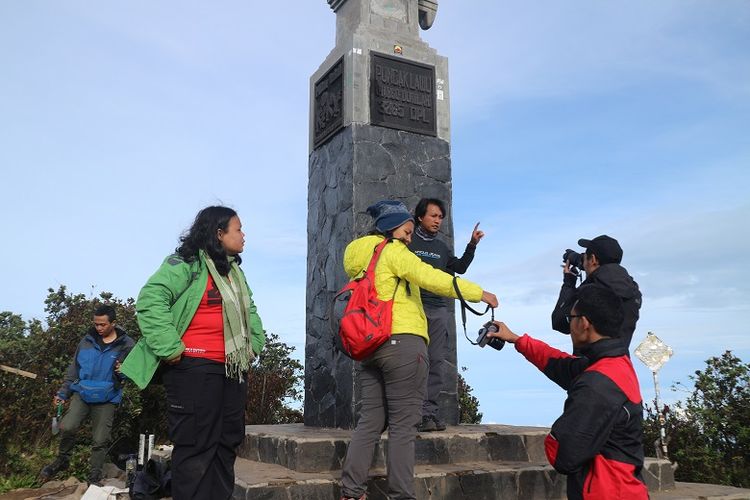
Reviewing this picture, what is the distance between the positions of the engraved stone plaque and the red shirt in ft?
11.8

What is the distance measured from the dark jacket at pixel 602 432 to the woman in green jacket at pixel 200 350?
1800mm

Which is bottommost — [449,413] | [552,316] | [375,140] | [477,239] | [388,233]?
[449,413]

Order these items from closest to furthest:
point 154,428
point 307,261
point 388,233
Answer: point 388,233 → point 307,261 → point 154,428

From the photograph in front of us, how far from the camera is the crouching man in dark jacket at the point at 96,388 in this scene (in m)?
6.82

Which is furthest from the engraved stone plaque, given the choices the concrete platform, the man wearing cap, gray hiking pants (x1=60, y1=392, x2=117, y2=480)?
gray hiking pants (x1=60, y1=392, x2=117, y2=480)

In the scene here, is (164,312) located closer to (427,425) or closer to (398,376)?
(398,376)

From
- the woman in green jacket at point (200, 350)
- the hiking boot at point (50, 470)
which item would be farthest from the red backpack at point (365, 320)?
the hiking boot at point (50, 470)

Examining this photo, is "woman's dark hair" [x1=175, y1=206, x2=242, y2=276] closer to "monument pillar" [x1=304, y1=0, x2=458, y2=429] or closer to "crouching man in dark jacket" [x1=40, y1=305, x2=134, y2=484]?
"monument pillar" [x1=304, y1=0, x2=458, y2=429]

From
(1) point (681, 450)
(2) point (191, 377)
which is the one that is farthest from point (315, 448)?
(1) point (681, 450)

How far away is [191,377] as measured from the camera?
3357mm

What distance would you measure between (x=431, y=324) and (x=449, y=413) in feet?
4.51

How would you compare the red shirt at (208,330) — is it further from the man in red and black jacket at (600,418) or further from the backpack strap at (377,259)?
the man in red and black jacket at (600,418)

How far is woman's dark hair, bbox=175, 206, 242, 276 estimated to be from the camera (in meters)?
3.61

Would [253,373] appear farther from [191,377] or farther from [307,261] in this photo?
[191,377]
